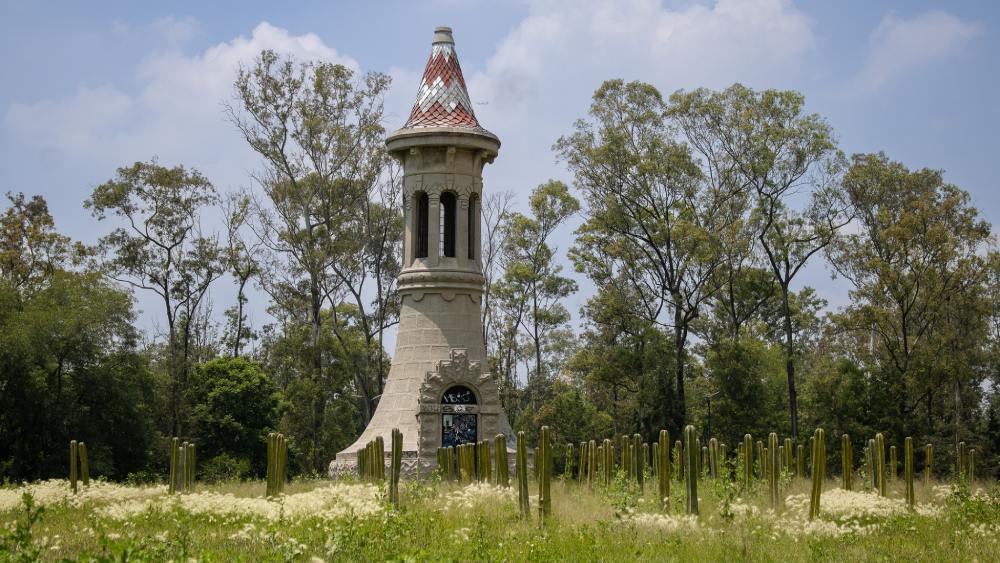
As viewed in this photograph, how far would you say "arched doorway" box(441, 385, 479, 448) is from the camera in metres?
34.9

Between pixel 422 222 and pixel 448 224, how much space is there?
2.68ft

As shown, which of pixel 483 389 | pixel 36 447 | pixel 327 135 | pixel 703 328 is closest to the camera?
pixel 483 389

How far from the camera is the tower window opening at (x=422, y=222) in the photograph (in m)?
37.2

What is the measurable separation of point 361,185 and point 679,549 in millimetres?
39695

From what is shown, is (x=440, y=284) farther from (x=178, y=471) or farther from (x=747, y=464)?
(x=747, y=464)

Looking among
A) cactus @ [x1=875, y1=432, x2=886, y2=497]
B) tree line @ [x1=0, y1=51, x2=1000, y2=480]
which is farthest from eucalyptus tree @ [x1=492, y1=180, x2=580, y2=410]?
cactus @ [x1=875, y1=432, x2=886, y2=497]

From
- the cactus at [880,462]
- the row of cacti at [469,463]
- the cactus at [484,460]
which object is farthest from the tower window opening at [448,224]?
the cactus at [880,462]

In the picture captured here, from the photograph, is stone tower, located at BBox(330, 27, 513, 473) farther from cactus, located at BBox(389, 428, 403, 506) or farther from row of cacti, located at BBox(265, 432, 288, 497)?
cactus, located at BBox(389, 428, 403, 506)

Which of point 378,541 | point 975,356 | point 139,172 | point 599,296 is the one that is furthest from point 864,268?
point 378,541

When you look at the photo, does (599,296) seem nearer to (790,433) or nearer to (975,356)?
(790,433)

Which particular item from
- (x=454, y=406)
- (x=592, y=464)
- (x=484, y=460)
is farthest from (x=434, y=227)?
(x=592, y=464)

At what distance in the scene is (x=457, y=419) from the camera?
35.1m

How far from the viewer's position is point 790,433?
52094 mm

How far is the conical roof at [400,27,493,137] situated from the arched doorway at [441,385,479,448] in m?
7.87
